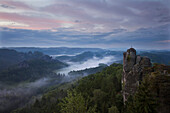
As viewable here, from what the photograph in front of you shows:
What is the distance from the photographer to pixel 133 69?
4278 cm

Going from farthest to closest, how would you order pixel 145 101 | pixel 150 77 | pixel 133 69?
pixel 133 69 → pixel 150 77 → pixel 145 101

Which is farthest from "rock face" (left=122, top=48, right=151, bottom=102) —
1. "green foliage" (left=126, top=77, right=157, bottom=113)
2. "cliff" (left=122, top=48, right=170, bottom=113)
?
"green foliage" (left=126, top=77, right=157, bottom=113)

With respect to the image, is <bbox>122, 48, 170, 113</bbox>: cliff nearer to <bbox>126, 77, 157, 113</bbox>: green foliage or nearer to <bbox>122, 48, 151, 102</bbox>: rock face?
<bbox>122, 48, 151, 102</bbox>: rock face

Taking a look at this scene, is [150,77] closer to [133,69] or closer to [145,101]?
[145,101]

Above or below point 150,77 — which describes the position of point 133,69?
above

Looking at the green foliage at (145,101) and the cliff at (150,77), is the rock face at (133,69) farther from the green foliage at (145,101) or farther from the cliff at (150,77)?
the green foliage at (145,101)

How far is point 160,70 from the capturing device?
32.6 meters

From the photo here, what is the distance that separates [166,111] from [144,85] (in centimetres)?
671

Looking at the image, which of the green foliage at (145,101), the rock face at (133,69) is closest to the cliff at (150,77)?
the rock face at (133,69)

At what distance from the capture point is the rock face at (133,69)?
4081cm

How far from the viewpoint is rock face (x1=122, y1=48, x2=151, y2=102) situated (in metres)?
40.8

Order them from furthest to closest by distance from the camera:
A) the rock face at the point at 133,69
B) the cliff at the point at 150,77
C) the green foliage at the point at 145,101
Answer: the rock face at the point at 133,69
the cliff at the point at 150,77
the green foliage at the point at 145,101

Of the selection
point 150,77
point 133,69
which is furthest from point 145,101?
point 133,69

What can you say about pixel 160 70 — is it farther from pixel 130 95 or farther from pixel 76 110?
pixel 76 110
